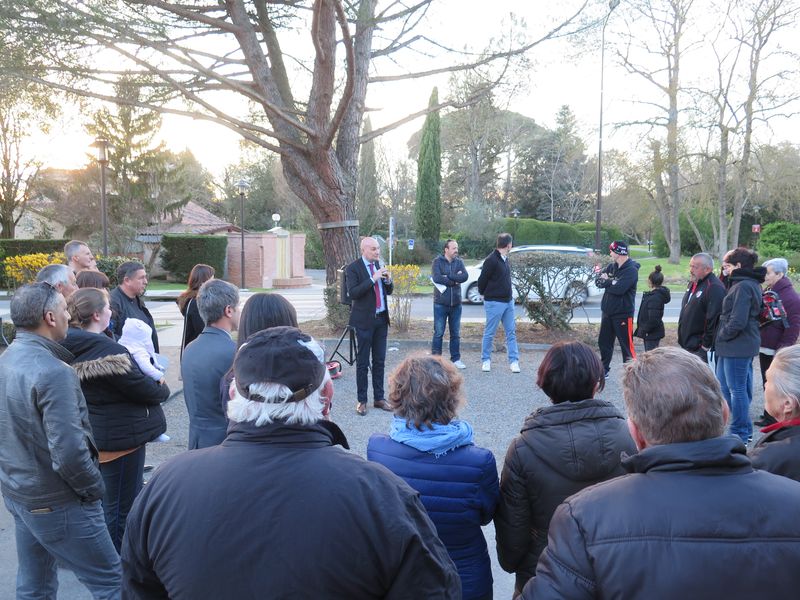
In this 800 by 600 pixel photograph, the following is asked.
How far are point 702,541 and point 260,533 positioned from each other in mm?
965

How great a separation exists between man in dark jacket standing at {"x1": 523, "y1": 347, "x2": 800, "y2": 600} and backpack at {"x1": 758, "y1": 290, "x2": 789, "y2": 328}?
518cm

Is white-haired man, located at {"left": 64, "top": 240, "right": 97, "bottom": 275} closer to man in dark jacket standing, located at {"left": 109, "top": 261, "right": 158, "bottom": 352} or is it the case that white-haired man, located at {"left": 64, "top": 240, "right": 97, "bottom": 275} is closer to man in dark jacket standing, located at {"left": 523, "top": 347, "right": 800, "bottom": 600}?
man in dark jacket standing, located at {"left": 109, "top": 261, "right": 158, "bottom": 352}

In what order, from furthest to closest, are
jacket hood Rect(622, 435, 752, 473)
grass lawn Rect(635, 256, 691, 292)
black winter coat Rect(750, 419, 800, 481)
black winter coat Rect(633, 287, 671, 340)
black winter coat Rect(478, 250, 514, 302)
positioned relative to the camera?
grass lawn Rect(635, 256, 691, 292) < black winter coat Rect(478, 250, 514, 302) < black winter coat Rect(633, 287, 671, 340) < black winter coat Rect(750, 419, 800, 481) < jacket hood Rect(622, 435, 752, 473)

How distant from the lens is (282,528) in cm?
131

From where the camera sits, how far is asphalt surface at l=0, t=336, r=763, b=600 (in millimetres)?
3506

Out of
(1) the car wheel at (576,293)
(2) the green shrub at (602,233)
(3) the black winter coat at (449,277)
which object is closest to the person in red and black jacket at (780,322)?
(3) the black winter coat at (449,277)

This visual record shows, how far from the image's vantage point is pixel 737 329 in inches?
210

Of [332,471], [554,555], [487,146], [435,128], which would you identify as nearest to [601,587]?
[554,555]

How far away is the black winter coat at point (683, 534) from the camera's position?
51.6 inches

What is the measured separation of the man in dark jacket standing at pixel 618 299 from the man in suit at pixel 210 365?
18.4 ft

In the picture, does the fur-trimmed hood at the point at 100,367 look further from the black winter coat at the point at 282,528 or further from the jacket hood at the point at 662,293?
the jacket hood at the point at 662,293

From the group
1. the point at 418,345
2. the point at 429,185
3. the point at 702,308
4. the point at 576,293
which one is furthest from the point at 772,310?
the point at 429,185

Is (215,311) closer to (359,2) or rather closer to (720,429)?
(720,429)

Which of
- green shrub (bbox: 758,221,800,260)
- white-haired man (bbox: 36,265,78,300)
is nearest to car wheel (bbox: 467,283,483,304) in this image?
white-haired man (bbox: 36,265,78,300)
